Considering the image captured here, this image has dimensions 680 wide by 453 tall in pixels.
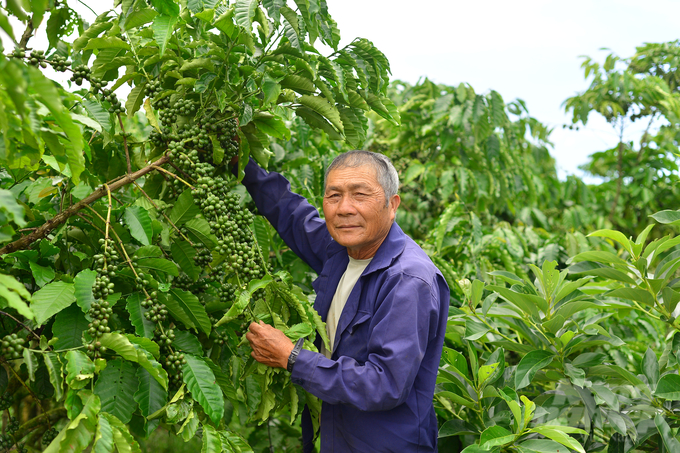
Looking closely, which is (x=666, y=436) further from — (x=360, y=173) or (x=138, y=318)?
(x=138, y=318)

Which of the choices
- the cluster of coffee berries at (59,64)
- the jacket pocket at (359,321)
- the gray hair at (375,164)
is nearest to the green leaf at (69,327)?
the cluster of coffee berries at (59,64)

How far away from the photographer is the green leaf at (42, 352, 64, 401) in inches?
51.9

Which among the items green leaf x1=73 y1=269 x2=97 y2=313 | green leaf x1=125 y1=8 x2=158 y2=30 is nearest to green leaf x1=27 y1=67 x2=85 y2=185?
green leaf x1=73 y1=269 x2=97 y2=313

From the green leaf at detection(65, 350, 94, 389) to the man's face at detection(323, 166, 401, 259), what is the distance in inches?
33.1

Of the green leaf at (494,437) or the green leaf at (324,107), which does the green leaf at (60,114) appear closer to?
the green leaf at (324,107)

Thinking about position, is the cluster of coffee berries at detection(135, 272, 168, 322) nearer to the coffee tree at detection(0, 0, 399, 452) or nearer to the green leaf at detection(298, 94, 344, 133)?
the coffee tree at detection(0, 0, 399, 452)

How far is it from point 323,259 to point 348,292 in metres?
0.26

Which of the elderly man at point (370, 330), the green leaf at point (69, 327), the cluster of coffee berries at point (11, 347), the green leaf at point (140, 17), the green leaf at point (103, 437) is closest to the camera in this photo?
the green leaf at point (103, 437)

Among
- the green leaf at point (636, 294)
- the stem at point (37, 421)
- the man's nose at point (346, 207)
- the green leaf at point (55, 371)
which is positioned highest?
the man's nose at point (346, 207)

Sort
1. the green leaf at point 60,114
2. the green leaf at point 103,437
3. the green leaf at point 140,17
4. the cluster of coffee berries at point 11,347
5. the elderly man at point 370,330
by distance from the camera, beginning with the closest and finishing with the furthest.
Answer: the green leaf at point 60,114, the green leaf at point 103,437, the cluster of coffee berries at point 11,347, the elderly man at point 370,330, the green leaf at point 140,17

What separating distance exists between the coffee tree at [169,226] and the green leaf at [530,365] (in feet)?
2.35

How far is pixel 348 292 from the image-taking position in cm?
193

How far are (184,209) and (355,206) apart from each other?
56 centimetres

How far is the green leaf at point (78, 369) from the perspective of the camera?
1292mm
